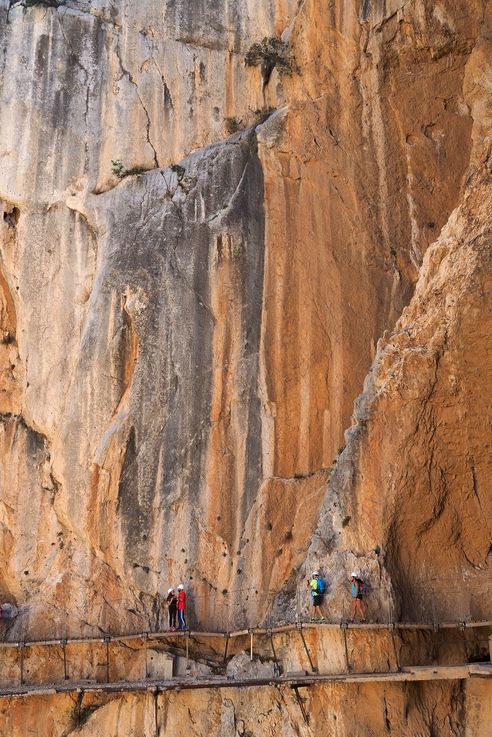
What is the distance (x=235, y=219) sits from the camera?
79.8ft

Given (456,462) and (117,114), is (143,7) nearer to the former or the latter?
(117,114)

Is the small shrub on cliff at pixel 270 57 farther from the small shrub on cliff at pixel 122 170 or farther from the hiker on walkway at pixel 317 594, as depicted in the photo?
the hiker on walkway at pixel 317 594

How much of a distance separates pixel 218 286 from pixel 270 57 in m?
6.26

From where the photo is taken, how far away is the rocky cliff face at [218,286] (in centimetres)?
2248

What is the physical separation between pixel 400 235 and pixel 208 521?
7775mm

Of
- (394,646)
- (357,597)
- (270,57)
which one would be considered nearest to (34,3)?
(270,57)

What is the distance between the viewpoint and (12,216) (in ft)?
84.7

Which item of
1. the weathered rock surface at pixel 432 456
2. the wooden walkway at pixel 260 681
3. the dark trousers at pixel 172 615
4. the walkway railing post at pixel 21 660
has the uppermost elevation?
the weathered rock surface at pixel 432 456

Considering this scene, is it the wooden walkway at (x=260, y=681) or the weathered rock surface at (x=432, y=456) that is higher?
the weathered rock surface at (x=432, y=456)

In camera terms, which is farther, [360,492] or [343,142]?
[343,142]

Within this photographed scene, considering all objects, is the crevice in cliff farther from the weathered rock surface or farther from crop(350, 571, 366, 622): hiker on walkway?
crop(350, 571, 366, 622): hiker on walkway

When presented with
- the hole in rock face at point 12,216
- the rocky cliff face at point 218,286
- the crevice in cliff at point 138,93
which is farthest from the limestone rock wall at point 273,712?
the crevice in cliff at point 138,93

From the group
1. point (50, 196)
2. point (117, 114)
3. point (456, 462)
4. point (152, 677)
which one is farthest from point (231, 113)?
point (152, 677)

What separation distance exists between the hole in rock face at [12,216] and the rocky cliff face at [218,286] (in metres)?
0.05
